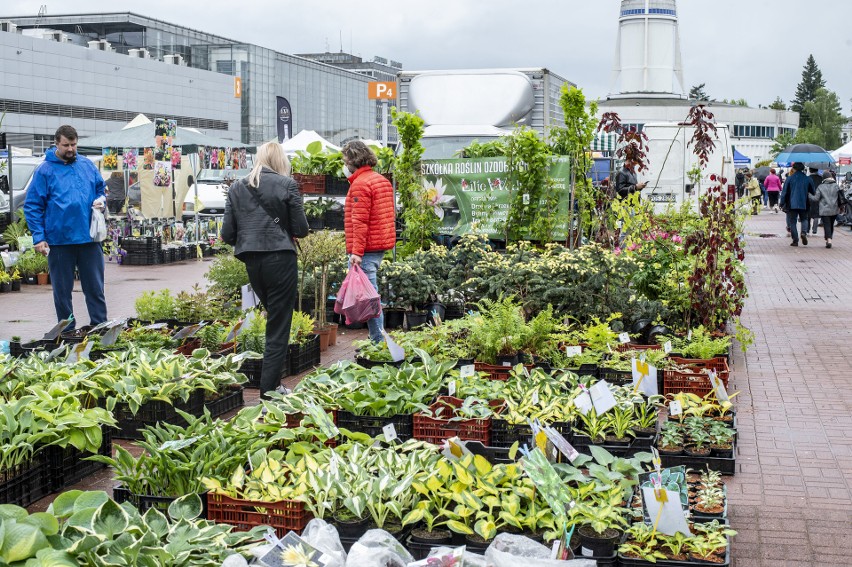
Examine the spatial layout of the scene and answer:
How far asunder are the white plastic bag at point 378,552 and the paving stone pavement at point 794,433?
1.67 meters

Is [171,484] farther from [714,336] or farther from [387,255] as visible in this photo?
[387,255]

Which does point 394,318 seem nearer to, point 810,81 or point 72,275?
point 72,275

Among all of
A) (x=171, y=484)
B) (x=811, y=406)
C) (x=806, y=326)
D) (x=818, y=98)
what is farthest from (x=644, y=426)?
(x=818, y=98)

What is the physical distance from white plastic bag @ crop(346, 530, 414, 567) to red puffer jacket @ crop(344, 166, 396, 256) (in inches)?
202

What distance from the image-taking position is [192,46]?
73.0 m

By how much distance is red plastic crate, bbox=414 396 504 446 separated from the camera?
586 cm

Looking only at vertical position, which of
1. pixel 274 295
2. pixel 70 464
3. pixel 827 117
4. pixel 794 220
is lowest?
pixel 70 464

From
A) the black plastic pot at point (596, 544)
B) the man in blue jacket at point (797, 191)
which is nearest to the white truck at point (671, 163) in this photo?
the man in blue jacket at point (797, 191)

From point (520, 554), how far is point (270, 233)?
3.69 metres

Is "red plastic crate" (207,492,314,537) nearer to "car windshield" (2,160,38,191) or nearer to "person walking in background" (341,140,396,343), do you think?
"person walking in background" (341,140,396,343)

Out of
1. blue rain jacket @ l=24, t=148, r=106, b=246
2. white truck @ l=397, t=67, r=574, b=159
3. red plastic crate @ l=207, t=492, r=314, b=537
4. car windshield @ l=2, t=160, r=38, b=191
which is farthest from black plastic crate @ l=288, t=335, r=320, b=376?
car windshield @ l=2, t=160, r=38, b=191

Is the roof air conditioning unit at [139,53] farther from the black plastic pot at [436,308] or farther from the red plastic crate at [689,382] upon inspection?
the red plastic crate at [689,382]

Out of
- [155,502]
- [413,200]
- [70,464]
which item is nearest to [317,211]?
[413,200]

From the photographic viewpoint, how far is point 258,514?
442 cm
